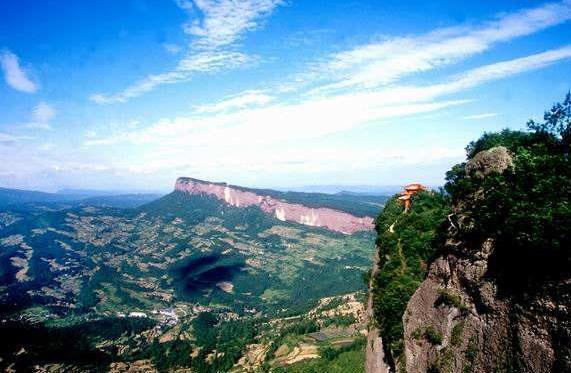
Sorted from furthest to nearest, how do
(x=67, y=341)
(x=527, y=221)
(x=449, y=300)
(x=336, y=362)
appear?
1. (x=67, y=341)
2. (x=336, y=362)
3. (x=449, y=300)
4. (x=527, y=221)

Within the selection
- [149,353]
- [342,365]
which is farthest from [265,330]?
[342,365]

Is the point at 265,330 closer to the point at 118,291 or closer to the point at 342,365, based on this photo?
the point at 342,365

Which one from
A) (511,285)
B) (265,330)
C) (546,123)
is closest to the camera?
(511,285)

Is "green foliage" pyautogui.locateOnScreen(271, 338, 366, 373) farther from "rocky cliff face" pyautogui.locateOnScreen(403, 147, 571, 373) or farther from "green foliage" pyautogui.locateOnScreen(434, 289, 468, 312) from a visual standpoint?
"green foliage" pyautogui.locateOnScreen(434, 289, 468, 312)

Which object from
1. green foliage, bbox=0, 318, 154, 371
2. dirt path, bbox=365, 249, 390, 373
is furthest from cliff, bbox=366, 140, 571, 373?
green foliage, bbox=0, 318, 154, 371

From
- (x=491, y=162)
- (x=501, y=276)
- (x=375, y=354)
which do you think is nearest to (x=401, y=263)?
(x=375, y=354)

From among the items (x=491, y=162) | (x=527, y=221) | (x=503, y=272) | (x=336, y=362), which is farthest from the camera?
(x=336, y=362)

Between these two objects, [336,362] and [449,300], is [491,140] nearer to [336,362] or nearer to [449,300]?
[449,300]
